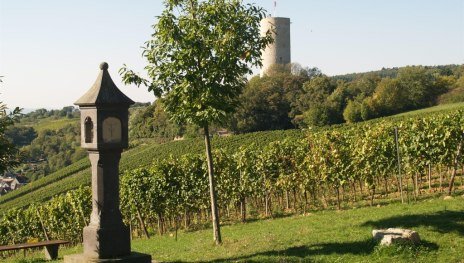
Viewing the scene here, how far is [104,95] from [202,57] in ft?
9.62

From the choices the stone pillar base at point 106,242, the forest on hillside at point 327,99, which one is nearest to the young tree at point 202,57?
the stone pillar base at point 106,242

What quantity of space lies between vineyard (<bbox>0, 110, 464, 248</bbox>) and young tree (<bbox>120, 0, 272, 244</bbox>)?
8725 mm

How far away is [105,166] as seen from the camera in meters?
10.5

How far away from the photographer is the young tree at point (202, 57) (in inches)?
491

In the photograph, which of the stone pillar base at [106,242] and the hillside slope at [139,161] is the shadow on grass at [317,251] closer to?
the stone pillar base at [106,242]

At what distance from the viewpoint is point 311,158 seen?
2344cm

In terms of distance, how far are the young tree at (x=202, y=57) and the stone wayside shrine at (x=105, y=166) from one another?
217 centimetres

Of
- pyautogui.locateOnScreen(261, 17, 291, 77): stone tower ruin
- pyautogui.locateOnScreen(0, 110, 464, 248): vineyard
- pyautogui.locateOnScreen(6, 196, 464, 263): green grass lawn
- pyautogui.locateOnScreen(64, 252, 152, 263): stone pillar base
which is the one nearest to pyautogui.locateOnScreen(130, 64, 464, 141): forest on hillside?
pyautogui.locateOnScreen(261, 17, 291, 77): stone tower ruin

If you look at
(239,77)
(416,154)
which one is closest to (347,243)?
(239,77)

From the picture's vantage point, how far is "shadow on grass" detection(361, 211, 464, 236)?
11914 mm

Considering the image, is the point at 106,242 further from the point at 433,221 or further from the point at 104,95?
the point at 433,221

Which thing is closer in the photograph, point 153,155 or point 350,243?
point 350,243

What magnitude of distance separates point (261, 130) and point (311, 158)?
47.6 metres

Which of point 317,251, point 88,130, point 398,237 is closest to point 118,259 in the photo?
point 88,130
